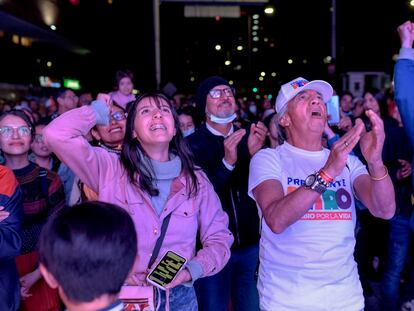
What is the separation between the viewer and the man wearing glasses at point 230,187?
4.00m

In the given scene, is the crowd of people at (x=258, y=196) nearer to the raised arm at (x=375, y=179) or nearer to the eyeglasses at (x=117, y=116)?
the raised arm at (x=375, y=179)

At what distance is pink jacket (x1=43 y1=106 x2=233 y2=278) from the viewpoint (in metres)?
2.76

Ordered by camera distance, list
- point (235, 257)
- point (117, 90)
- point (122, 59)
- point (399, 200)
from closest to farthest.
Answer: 1. point (235, 257)
2. point (399, 200)
3. point (117, 90)
4. point (122, 59)

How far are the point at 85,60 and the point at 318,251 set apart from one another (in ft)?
106

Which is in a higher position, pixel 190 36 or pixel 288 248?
pixel 190 36

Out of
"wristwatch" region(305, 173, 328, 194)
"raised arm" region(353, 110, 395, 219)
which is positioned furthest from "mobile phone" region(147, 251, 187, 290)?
"raised arm" region(353, 110, 395, 219)

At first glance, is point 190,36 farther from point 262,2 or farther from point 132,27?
point 262,2

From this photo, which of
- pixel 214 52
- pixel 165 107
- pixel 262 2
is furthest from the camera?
pixel 214 52

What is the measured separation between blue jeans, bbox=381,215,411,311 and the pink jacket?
276 cm

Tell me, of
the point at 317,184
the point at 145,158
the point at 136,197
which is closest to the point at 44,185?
the point at 145,158

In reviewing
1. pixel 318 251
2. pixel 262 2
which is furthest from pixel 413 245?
pixel 262 2

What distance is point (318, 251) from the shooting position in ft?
9.07

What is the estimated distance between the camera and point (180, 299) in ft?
9.35

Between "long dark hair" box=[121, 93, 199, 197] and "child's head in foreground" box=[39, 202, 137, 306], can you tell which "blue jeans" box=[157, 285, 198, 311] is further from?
"child's head in foreground" box=[39, 202, 137, 306]
